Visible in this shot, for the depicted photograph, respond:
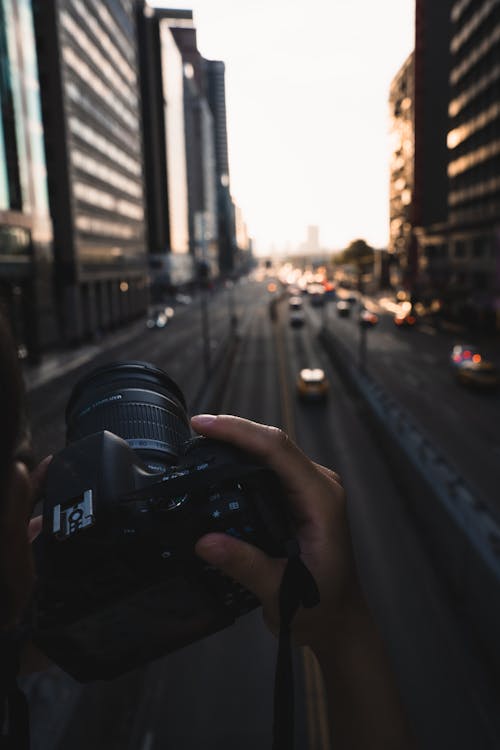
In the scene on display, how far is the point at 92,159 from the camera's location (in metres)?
66.5

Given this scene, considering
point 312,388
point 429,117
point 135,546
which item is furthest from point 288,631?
point 429,117

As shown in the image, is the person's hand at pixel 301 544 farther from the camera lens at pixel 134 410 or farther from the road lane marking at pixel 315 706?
the road lane marking at pixel 315 706

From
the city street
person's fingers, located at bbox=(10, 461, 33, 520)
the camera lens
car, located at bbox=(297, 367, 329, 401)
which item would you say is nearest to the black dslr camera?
the camera lens

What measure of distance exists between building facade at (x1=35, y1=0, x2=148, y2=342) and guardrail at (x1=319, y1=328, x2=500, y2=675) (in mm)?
42053

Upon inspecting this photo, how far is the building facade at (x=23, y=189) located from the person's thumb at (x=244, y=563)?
41.6 meters

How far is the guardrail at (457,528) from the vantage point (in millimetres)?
10656

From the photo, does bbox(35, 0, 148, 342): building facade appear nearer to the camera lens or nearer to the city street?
the city street

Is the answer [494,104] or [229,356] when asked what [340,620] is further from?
[494,104]

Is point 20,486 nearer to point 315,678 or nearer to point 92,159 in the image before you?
point 315,678

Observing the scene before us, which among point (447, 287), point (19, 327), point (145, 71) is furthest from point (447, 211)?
point (145, 71)

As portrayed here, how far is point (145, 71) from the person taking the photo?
129375 millimetres

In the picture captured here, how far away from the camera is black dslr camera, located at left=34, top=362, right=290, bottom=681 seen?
2.06 metres

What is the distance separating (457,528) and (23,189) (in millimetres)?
43079

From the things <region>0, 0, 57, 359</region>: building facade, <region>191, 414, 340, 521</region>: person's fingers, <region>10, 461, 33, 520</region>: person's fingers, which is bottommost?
<region>191, 414, 340, 521</region>: person's fingers
